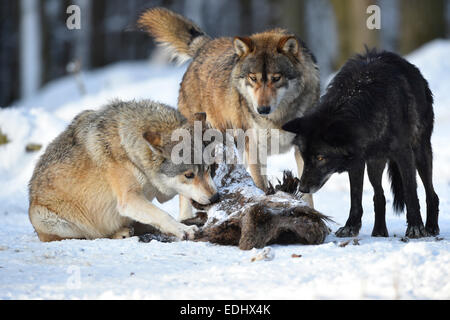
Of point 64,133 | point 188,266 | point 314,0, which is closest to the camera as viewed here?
point 188,266

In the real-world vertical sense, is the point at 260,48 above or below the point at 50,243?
above

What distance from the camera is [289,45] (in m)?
7.02

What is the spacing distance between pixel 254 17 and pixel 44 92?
1359 cm

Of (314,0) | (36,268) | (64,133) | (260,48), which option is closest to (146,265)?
(36,268)

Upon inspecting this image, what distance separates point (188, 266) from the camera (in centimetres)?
466

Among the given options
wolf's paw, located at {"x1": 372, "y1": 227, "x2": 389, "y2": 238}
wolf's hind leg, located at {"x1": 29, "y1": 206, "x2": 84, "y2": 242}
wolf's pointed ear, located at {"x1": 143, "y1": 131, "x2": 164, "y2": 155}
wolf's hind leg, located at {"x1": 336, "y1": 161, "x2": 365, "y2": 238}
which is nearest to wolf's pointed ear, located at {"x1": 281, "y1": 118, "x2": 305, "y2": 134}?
wolf's hind leg, located at {"x1": 336, "y1": 161, "x2": 365, "y2": 238}

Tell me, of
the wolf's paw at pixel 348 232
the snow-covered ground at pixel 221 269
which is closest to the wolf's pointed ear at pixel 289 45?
the snow-covered ground at pixel 221 269

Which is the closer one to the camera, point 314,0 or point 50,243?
point 50,243

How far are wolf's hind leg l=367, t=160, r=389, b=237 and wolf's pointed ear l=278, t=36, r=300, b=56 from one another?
1.68m

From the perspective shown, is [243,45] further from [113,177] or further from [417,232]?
[417,232]

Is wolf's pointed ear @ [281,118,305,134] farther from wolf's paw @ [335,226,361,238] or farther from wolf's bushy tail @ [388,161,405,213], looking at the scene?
wolf's bushy tail @ [388,161,405,213]
